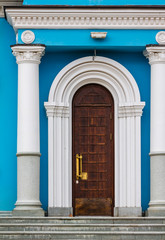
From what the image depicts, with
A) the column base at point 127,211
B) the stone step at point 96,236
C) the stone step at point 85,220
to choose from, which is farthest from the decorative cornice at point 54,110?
the stone step at point 96,236

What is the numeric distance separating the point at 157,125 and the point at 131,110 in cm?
80

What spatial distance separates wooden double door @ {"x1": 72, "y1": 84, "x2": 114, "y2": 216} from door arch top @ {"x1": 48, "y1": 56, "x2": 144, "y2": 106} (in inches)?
15.9

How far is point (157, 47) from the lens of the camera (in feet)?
70.6

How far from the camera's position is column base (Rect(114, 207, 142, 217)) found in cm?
2166

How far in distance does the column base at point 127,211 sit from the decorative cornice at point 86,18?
13.2 feet

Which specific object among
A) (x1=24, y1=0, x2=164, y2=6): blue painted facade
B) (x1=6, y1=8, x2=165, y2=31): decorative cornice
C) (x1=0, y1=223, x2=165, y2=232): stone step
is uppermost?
(x1=24, y1=0, x2=164, y2=6): blue painted facade

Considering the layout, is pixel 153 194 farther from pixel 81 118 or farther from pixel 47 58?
pixel 47 58

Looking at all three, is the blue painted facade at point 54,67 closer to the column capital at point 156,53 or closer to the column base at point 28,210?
the column capital at point 156,53

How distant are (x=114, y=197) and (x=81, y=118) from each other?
1943mm

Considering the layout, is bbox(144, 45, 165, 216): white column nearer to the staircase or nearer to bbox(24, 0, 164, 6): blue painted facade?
bbox(24, 0, 164, 6): blue painted facade

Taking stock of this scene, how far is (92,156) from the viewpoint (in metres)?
22.2

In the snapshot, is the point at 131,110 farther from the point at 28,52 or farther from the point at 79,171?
the point at 28,52

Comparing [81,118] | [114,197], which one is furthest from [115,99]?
[114,197]

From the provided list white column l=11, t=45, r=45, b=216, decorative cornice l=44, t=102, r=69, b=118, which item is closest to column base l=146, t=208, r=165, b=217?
white column l=11, t=45, r=45, b=216
